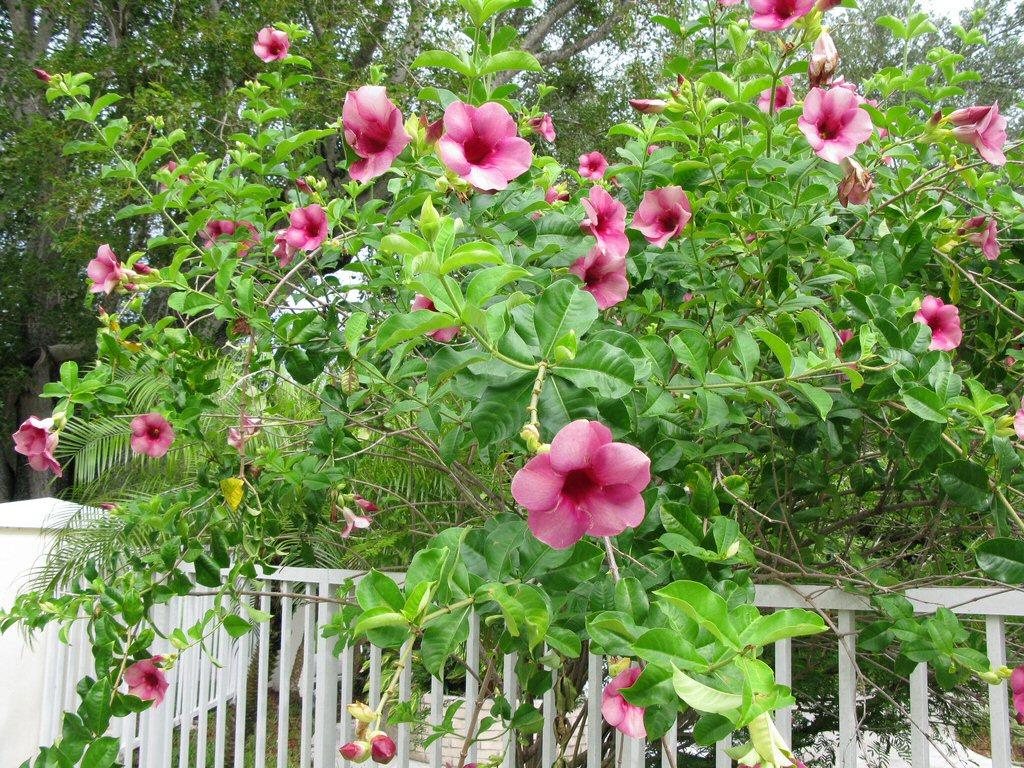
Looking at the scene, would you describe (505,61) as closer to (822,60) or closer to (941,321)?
(822,60)

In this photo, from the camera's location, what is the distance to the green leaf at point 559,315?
83 cm

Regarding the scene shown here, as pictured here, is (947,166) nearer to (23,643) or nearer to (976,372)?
(976,372)

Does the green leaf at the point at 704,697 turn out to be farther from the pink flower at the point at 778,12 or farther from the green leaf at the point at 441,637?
the pink flower at the point at 778,12

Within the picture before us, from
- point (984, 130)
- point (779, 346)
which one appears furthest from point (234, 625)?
point (984, 130)

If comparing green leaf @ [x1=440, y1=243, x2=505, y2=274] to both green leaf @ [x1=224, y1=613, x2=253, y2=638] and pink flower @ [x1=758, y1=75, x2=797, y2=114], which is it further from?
green leaf @ [x1=224, y1=613, x2=253, y2=638]

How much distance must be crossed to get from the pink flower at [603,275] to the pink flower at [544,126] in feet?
2.24

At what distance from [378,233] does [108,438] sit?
371 cm

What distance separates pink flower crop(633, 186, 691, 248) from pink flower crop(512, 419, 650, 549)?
0.61 meters

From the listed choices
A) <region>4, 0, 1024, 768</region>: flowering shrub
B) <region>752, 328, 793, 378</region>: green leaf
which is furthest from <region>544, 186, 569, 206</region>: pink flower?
<region>752, 328, 793, 378</region>: green leaf

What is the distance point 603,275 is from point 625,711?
633mm

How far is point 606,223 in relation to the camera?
3.93 ft

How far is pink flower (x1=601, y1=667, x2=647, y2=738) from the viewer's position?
0.90m

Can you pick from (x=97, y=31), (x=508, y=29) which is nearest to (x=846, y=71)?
(x=97, y=31)

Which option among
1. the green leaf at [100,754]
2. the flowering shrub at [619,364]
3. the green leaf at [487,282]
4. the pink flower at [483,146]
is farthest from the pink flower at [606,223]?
the green leaf at [100,754]
